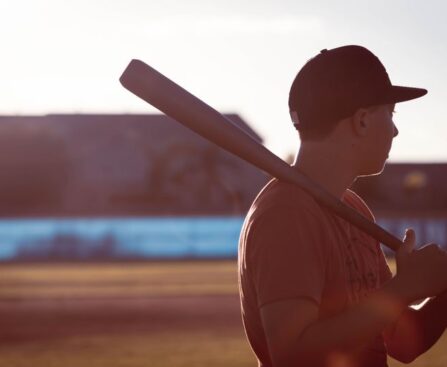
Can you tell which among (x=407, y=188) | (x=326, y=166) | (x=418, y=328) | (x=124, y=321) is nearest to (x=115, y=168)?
(x=407, y=188)

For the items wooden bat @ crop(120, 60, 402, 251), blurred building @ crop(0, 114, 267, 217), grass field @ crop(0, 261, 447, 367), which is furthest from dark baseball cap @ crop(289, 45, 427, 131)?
blurred building @ crop(0, 114, 267, 217)

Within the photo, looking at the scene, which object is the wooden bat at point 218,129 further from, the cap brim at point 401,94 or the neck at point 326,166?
the cap brim at point 401,94

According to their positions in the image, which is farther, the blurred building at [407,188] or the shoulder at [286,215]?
the blurred building at [407,188]

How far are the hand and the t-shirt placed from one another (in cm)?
15

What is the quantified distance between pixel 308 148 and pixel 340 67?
0.26 metres

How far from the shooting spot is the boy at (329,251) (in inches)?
101

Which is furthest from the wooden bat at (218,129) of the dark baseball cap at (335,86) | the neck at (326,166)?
the dark baseball cap at (335,86)

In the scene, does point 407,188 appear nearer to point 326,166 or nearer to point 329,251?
point 326,166

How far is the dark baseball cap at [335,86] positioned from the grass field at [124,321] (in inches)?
273

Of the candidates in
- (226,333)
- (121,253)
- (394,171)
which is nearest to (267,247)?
(226,333)

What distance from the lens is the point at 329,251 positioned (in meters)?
2.72

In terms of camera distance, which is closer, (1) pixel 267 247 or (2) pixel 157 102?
(1) pixel 267 247

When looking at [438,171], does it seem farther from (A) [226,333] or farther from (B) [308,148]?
(B) [308,148]

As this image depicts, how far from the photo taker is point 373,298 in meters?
2.65
